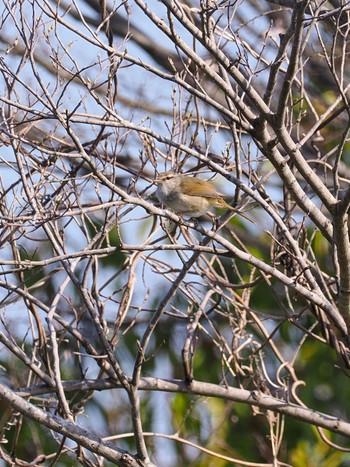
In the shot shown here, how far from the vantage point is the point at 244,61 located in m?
3.68

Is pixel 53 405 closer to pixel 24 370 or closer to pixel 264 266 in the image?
pixel 264 266

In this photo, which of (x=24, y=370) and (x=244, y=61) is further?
(x=24, y=370)

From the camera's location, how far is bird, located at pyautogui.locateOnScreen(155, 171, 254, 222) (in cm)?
487

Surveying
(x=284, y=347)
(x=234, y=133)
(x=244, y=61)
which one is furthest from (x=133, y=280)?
(x=284, y=347)

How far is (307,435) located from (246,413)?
67 cm

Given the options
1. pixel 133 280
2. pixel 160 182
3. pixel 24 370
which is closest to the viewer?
pixel 133 280

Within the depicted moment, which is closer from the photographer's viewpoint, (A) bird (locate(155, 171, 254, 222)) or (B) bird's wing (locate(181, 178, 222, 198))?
(A) bird (locate(155, 171, 254, 222))

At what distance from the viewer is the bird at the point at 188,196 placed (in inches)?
192

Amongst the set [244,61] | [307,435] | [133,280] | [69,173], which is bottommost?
[307,435]

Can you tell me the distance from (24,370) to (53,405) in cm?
239

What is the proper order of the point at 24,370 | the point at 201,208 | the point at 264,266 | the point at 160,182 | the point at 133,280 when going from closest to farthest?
1. the point at 264,266
2. the point at 133,280
3. the point at 160,182
4. the point at 201,208
5. the point at 24,370

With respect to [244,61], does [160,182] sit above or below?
below

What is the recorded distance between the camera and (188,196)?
5.15 meters

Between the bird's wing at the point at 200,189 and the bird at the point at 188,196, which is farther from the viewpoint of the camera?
the bird's wing at the point at 200,189
